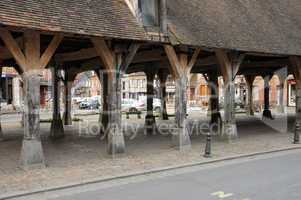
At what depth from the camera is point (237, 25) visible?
1723cm

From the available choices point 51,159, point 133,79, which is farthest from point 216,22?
point 133,79

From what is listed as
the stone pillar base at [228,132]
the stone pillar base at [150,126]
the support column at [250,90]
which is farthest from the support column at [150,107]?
the support column at [250,90]

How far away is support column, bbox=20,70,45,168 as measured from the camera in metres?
10.9

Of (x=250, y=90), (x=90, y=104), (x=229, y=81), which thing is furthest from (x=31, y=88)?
(x=90, y=104)

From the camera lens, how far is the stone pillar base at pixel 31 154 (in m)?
10.8

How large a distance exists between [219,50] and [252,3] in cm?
605

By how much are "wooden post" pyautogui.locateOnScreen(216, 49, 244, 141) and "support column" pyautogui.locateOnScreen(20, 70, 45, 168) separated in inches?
313

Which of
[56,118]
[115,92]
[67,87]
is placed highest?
[67,87]

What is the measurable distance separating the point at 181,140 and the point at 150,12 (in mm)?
4705

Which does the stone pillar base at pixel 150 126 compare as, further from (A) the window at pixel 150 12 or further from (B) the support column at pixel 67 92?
(A) the window at pixel 150 12

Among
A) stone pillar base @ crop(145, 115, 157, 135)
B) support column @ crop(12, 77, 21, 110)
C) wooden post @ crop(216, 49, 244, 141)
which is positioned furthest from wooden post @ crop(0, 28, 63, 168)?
support column @ crop(12, 77, 21, 110)

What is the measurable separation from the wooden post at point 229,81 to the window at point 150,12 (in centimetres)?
356

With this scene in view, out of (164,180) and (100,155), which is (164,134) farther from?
(164,180)

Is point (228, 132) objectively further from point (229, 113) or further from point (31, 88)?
point (31, 88)
